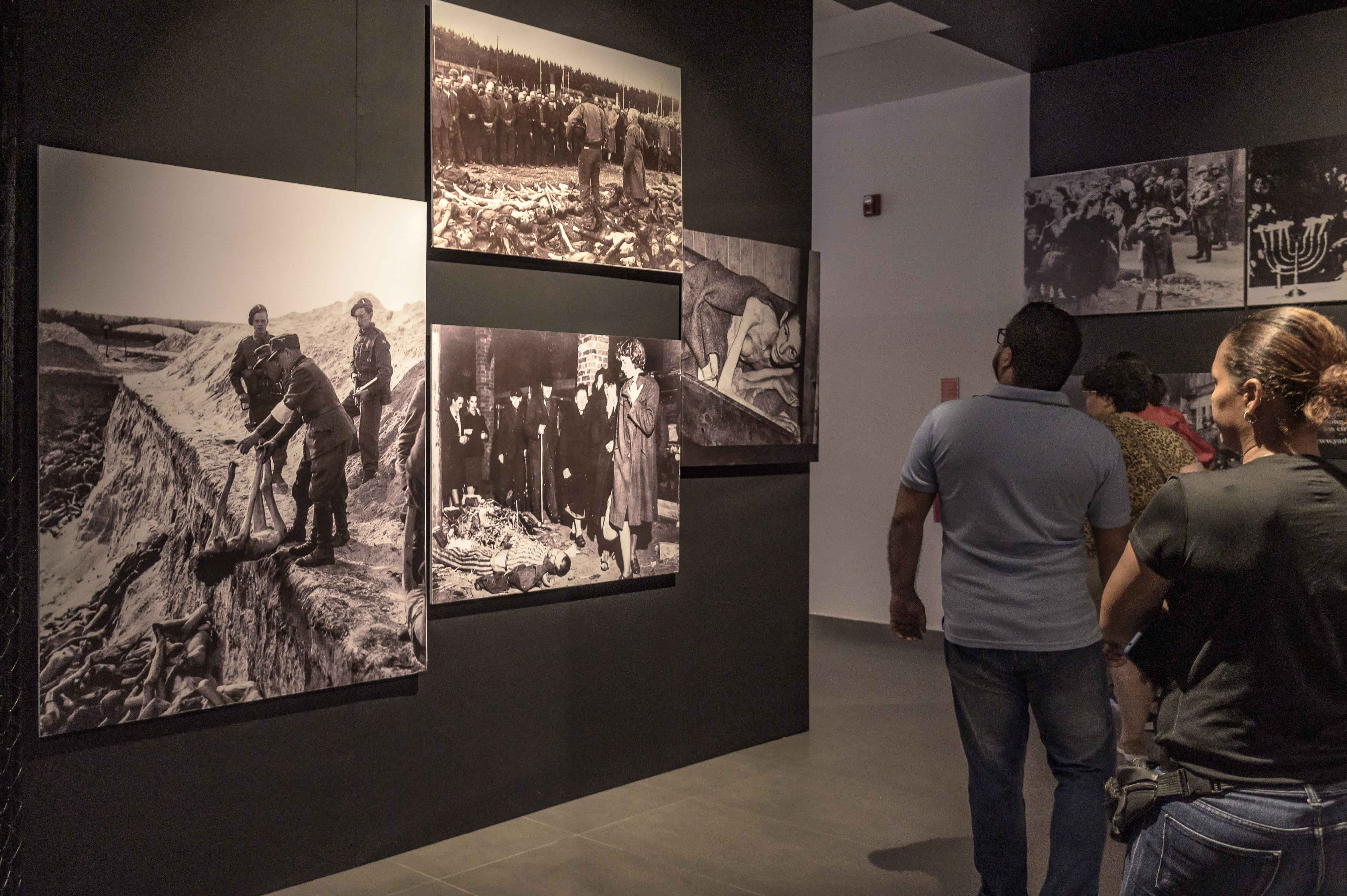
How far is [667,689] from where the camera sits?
16.4ft

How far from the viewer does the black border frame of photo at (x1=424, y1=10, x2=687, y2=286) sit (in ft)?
13.2

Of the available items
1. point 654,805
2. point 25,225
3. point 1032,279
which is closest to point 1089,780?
point 654,805

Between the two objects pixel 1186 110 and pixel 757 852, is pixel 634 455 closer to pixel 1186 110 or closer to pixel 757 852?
pixel 757 852

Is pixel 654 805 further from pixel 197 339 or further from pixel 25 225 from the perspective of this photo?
pixel 25 225

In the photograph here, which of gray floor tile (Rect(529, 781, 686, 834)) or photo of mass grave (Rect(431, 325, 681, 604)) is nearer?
photo of mass grave (Rect(431, 325, 681, 604))

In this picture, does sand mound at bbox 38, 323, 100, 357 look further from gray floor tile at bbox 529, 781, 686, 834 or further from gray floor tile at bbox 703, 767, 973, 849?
gray floor tile at bbox 703, 767, 973, 849

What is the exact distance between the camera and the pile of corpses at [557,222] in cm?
407

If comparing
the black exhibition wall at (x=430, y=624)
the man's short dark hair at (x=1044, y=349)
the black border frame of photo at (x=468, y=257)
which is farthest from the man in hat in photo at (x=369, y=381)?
the man's short dark hair at (x=1044, y=349)

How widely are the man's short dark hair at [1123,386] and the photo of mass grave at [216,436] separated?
2.78m

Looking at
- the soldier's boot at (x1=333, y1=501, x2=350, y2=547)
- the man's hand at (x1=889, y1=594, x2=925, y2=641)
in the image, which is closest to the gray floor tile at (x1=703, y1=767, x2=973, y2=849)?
the man's hand at (x1=889, y1=594, x2=925, y2=641)

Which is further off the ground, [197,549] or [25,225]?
[25,225]

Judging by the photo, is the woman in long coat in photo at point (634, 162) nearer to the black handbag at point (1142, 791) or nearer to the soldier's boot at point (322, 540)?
the soldier's boot at point (322, 540)

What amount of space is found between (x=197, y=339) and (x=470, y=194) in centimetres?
116

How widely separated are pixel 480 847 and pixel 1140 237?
5.36m
